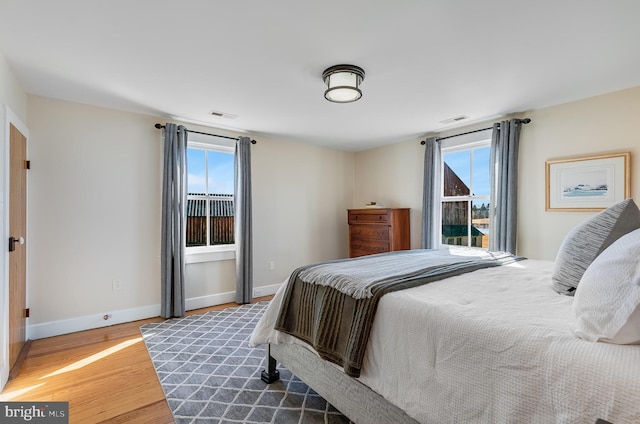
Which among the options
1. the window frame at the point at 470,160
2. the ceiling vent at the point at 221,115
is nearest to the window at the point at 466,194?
the window frame at the point at 470,160

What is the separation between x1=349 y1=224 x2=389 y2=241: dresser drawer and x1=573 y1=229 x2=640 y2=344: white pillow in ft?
10.7

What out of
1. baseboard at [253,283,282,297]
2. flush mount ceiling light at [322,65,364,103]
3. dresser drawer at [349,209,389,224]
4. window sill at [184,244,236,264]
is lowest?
baseboard at [253,283,282,297]

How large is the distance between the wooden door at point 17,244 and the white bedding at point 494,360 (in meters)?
2.77

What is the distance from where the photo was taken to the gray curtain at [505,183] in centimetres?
337

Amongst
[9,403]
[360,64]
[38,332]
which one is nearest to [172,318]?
[38,332]

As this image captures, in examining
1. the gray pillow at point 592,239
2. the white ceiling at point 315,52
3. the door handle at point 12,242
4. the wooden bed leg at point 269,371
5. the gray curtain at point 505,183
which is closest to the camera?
the gray pillow at point 592,239

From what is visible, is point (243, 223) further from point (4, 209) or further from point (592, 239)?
point (592, 239)

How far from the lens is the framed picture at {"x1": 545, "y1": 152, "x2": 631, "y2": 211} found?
2.78m

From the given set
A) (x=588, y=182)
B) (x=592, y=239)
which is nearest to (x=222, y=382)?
(x=592, y=239)

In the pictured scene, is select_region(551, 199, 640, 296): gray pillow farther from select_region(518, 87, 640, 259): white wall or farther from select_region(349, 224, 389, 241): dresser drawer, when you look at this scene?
select_region(349, 224, 389, 241): dresser drawer

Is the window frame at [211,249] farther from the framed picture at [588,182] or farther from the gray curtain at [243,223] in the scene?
the framed picture at [588,182]

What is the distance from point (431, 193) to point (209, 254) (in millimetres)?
3082

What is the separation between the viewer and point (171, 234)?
11.4ft
